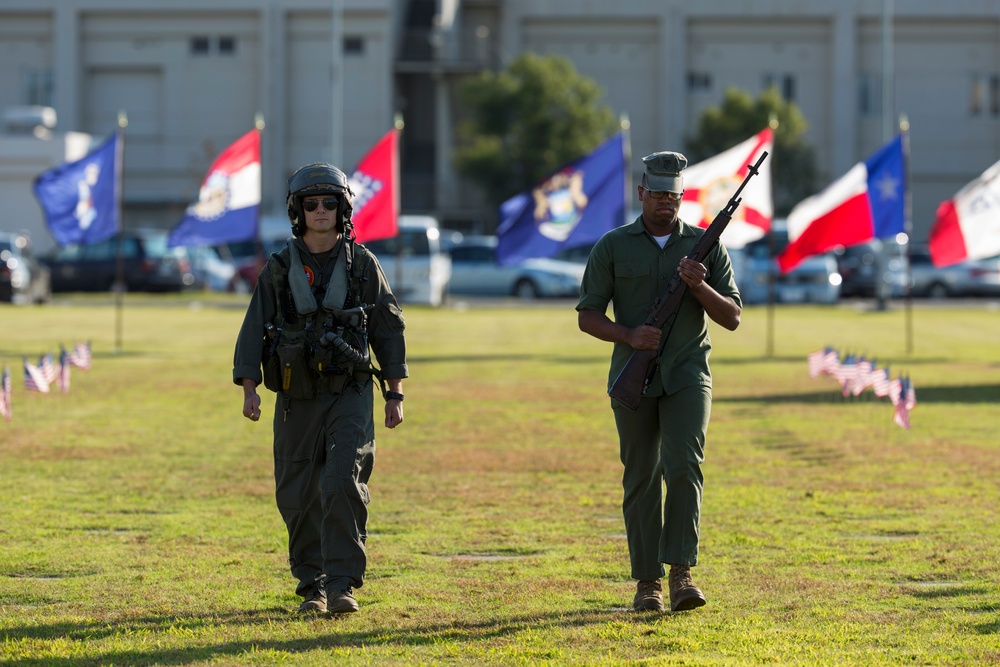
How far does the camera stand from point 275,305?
7.25 m

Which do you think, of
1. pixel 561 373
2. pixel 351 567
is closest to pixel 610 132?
pixel 561 373

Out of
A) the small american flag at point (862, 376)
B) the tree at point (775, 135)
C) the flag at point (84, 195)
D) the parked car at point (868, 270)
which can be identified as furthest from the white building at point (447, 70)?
the small american flag at point (862, 376)

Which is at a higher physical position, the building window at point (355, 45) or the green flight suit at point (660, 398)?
the building window at point (355, 45)

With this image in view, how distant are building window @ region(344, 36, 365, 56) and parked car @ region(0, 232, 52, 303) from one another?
21.4m

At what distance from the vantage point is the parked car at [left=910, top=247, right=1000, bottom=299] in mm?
49031

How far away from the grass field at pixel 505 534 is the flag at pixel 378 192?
8.89 m

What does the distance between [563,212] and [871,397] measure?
9.09 meters

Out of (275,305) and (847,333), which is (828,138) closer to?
(847,333)

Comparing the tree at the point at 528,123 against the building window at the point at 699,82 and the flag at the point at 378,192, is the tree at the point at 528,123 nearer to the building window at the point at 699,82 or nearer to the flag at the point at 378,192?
the building window at the point at 699,82

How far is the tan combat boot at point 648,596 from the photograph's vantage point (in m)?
7.29

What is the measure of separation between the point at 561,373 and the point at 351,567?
14.6m

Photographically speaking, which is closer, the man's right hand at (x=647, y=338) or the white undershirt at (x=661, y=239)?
the man's right hand at (x=647, y=338)

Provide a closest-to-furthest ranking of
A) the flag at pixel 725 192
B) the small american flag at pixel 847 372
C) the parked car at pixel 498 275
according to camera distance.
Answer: the small american flag at pixel 847 372 < the flag at pixel 725 192 < the parked car at pixel 498 275

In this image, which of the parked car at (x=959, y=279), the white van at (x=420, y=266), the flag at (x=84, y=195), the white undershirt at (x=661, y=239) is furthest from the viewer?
the parked car at (x=959, y=279)
